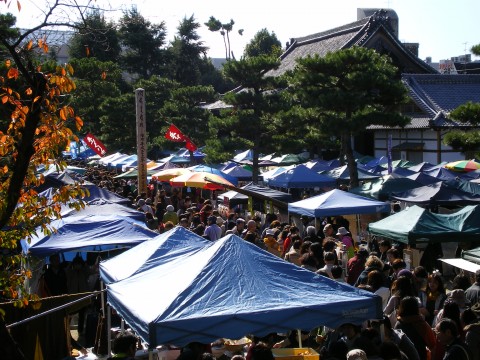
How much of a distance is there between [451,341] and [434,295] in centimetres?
219

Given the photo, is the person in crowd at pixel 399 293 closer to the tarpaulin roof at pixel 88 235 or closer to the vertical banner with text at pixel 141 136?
the tarpaulin roof at pixel 88 235

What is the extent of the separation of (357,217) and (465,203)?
2.28 meters

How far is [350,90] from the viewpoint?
19.5 metres

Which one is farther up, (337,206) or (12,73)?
(12,73)

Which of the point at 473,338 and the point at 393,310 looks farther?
the point at 393,310

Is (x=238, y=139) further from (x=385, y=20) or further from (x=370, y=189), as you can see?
(x=385, y=20)

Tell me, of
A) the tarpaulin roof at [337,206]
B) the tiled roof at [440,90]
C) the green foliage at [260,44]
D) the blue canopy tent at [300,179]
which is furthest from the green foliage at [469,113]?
the green foliage at [260,44]

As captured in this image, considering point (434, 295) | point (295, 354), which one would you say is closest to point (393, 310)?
point (434, 295)

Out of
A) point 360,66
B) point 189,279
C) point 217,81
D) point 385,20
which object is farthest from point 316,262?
point 217,81

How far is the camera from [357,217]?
48.4 ft

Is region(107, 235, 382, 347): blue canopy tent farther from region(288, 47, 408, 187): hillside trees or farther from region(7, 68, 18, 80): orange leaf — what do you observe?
region(288, 47, 408, 187): hillside trees

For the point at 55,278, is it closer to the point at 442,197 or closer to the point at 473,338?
the point at 473,338

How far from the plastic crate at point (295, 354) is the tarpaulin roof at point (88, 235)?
4.26 meters

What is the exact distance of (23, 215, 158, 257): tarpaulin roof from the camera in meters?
9.88
